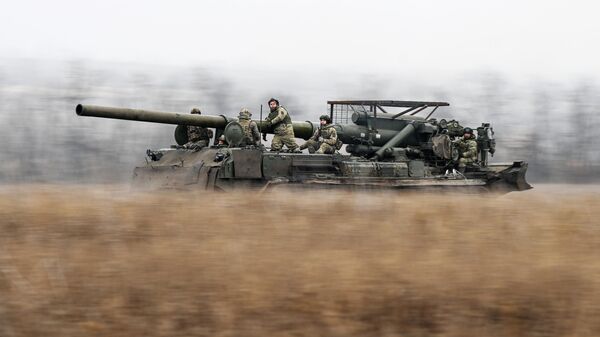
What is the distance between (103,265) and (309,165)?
811 centimetres

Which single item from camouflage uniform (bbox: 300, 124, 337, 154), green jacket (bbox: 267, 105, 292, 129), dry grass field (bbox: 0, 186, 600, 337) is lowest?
dry grass field (bbox: 0, 186, 600, 337)

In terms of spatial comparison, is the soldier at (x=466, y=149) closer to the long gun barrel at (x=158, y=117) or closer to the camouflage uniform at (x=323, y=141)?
the camouflage uniform at (x=323, y=141)

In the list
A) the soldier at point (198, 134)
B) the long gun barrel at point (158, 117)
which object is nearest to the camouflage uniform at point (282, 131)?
the long gun barrel at point (158, 117)

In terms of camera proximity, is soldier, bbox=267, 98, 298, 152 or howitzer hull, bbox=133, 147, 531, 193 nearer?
howitzer hull, bbox=133, 147, 531, 193

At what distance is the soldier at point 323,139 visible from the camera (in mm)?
16062

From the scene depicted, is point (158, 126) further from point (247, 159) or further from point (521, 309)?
point (521, 309)

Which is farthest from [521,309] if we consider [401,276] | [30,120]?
[30,120]

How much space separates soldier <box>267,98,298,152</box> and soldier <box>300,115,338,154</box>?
Answer: 0.43m

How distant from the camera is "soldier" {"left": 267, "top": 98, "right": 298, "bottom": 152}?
51.9 feet

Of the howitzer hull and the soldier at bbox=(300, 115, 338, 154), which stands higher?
the soldier at bbox=(300, 115, 338, 154)

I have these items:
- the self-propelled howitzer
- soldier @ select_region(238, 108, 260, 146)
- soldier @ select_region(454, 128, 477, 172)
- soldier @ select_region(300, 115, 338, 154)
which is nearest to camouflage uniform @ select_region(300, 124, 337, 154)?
soldier @ select_region(300, 115, 338, 154)

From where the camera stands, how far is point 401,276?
687cm

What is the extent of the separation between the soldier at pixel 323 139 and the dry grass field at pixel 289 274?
7303mm

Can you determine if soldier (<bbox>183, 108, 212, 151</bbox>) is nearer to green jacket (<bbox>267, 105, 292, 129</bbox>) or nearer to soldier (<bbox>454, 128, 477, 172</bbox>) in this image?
green jacket (<bbox>267, 105, 292, 129</bbox>)
